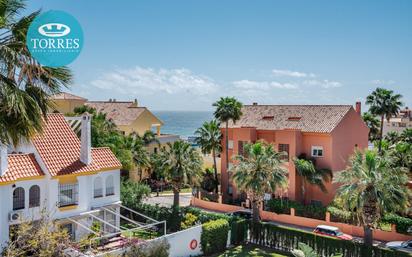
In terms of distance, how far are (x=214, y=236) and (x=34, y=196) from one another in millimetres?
13013

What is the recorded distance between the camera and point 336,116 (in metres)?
46.8

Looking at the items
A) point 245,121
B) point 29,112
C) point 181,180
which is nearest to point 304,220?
point 181,180

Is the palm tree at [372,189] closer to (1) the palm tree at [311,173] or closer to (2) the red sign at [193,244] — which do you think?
(2) the red sign at [193,244]

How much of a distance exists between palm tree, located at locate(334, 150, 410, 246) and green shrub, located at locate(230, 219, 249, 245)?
9247mm

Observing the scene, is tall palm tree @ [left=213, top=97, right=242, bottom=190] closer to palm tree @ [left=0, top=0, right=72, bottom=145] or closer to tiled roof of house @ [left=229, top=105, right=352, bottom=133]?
tiled roof of house @ [left=229, top=105, right=352, bottom=133]

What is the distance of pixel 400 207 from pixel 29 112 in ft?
79.6

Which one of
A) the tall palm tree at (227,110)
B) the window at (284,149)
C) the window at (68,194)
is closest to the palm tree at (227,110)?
the tall palm tree at (227,110)

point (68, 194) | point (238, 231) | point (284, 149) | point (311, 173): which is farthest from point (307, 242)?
point (68, 194)

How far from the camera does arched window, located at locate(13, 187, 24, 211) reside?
87.7 feet

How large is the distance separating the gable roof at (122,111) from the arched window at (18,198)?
1456 inches

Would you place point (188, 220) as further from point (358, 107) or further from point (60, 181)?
point (358, 107)

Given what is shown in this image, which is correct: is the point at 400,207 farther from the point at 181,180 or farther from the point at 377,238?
the point at 181,180

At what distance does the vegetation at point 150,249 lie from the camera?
83.9 feet

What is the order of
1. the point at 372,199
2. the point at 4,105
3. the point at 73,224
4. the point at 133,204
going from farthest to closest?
the point at 133,204, the point at 73,224, the point at 372,199, the point at 4,105
